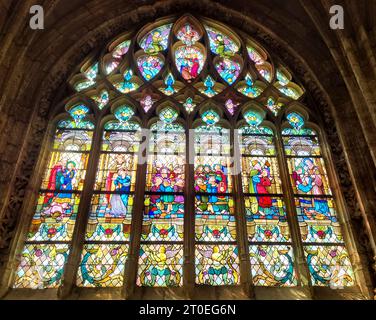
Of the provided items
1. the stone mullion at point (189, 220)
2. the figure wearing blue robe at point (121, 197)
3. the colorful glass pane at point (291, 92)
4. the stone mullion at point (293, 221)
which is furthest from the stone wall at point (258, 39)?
the stone mullion at point (189, 220)

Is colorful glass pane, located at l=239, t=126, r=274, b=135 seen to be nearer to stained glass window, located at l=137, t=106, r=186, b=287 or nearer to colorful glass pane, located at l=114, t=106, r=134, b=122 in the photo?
stained glass window, located at l=137, t=106, r=186, b=287

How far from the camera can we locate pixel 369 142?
6.27 meters

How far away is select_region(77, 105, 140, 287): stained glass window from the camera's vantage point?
6.05 meters

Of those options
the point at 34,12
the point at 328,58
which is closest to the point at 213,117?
the point at 328,58

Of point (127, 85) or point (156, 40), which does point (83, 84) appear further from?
point (156, 40)

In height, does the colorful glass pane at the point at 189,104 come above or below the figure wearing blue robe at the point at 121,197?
above

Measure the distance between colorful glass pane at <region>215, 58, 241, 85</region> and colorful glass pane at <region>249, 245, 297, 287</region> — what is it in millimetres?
3478

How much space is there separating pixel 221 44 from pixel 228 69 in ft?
2.44

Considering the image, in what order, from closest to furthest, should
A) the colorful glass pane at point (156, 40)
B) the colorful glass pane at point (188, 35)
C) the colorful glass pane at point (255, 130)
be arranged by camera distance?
the colorful glass pane at point (255, 130)
the colorful glass pane at point (156, 40)
the colorful glass pane at point (188, 35)

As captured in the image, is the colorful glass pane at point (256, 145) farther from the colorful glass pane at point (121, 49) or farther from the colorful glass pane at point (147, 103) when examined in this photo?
the colorful glass pane at point (121, 49)

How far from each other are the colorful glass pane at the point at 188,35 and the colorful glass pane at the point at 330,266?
16.0 feet

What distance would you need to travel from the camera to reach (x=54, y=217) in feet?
21.4

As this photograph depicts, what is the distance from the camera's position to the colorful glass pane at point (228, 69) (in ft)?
27.9
